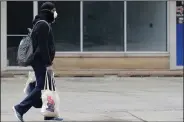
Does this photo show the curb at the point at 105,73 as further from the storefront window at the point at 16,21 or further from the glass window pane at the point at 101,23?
the glass window pane at the point at 101,23

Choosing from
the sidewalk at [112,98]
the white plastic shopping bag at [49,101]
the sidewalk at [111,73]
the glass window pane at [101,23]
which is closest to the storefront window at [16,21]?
the sidewalk at [111,73]

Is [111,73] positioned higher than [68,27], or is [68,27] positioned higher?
[68,27]

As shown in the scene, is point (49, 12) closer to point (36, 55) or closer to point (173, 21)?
point (36, 55)

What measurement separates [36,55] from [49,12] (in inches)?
30.5

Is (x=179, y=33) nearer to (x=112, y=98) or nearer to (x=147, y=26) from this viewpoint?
(x=147, y=26)

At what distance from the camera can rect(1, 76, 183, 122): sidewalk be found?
343 inches

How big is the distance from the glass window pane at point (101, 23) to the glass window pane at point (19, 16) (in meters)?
2.00

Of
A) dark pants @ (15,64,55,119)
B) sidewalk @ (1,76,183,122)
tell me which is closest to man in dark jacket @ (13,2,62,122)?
dark pants @ (15,64,55,119)

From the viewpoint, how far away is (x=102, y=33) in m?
17.1

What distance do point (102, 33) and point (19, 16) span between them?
3.02 m

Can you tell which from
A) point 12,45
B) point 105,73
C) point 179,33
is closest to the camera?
point 105,73

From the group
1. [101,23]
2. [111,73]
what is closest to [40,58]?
[111,73]

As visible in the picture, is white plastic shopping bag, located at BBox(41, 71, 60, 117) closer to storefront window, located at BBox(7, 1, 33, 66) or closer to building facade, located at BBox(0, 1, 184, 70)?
building facade, located at BBox(0, 1, 184, 70)

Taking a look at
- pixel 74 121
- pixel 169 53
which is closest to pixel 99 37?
pixel 169 53
